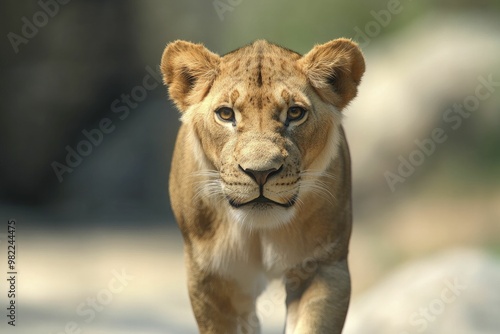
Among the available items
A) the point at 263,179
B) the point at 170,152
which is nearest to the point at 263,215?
the point at 263,179

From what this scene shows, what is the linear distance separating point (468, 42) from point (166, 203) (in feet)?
11.7

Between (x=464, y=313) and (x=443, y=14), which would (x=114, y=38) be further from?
(x=464, y=313)

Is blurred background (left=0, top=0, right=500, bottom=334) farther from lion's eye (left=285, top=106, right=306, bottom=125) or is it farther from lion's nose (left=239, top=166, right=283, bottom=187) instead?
lion's nose (left=239, top=166, right=283, bottom=187)

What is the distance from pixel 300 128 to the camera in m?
4.23

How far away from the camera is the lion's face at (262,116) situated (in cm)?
407

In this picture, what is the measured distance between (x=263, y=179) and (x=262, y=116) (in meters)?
0.30

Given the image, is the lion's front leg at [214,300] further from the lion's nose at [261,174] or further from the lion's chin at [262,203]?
the lion's nose at [261,174]

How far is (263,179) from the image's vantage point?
4004 mm

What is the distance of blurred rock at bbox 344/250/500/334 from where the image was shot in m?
7.18

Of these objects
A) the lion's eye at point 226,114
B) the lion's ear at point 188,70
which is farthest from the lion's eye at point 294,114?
the lion's ear at point 188,70

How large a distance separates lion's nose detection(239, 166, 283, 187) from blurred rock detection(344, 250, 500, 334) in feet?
11.1

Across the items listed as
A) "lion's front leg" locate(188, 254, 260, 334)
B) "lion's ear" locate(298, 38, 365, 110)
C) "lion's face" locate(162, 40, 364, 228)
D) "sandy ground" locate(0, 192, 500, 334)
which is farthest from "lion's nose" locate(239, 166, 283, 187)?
"sandy ground" locate(0, 192, 500, 334)

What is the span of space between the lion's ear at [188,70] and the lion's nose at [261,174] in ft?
2.24

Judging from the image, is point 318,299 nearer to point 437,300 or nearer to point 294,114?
point 294,114
